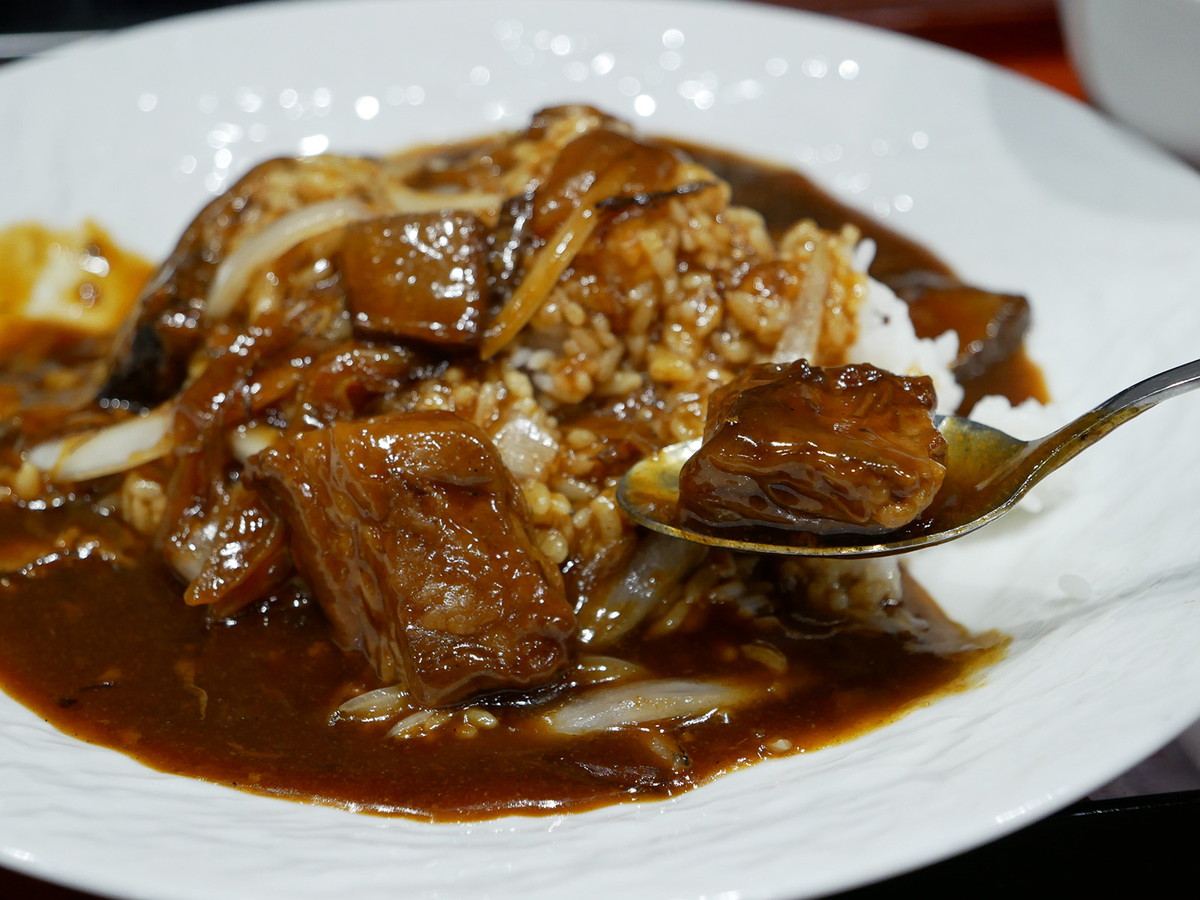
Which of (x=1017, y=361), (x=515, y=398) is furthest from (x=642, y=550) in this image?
(x=1017, y=361)

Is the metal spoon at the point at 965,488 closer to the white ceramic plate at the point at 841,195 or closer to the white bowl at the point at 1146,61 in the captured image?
the white ceramic plate at the point at 841,195

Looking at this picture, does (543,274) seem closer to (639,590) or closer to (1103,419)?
(639,590)

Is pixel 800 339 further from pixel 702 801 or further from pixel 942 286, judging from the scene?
pixel 702 801

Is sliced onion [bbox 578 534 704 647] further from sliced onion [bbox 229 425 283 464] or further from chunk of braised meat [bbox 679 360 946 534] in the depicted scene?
sliced onion [bbox 229 425 283 464]

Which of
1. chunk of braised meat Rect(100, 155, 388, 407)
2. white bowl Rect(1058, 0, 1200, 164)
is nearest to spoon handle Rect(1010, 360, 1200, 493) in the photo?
white bowl Rect(1058, 0, 1200, 164)

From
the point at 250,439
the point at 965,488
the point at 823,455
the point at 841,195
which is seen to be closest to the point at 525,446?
the point at 250,439

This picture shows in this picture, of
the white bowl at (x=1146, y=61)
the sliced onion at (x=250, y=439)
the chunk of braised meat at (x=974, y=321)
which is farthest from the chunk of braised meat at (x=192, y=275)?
the white bowl at (x=1146, y=61)
